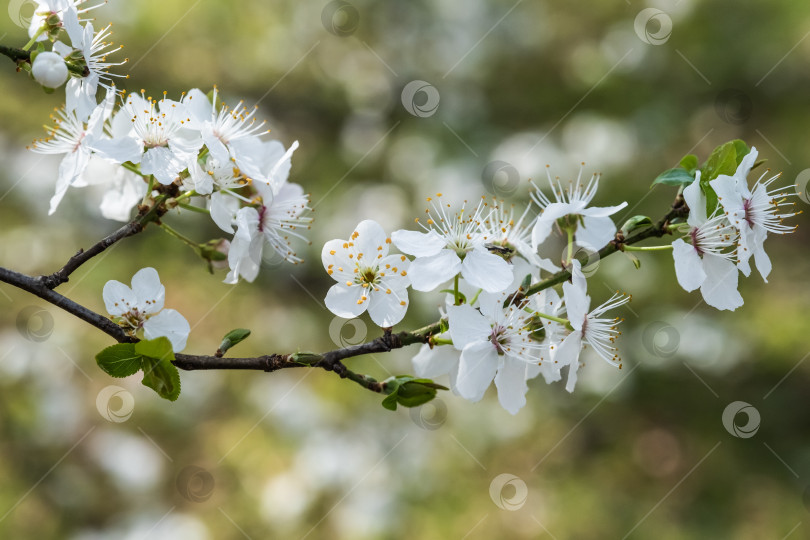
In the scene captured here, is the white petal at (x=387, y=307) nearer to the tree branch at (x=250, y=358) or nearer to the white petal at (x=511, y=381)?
the tree branch at (x=250, y=358)

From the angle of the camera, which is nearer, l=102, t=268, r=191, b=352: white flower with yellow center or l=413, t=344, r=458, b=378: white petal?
l=102, t=268, r=191, b=352: white flower with yellow center

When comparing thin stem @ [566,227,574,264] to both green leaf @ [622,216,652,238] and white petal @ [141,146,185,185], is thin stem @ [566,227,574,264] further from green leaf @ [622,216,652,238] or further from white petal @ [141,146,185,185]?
white petal @ [141,146,185,185]

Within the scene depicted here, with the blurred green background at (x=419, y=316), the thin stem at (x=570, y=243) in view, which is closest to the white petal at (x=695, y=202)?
the thin stem at (x=570, y=243)

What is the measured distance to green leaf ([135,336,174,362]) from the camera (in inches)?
27.3

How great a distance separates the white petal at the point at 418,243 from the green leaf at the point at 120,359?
297 mm

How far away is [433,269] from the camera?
77 cm

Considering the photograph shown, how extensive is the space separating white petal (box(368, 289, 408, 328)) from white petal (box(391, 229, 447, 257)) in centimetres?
6

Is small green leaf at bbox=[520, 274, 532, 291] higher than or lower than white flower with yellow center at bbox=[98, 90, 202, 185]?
higher

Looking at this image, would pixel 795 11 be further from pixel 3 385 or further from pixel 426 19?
pixel 3 385

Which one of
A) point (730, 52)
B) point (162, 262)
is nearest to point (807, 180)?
point (730, 52)

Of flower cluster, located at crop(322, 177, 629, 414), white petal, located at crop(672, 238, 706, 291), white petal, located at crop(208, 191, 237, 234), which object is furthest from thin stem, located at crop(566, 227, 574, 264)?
white petal, located at crop(208, 191, 237, 234)

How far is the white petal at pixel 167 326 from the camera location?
79 cm

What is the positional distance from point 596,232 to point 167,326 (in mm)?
509

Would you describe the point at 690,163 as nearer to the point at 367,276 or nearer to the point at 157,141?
the point at 367,276
